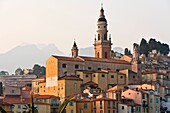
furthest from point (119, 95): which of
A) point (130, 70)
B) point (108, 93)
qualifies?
point (130, 70)

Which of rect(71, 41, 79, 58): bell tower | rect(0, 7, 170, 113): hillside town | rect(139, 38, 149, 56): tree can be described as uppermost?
rect(139, 38, 149, 56): tree

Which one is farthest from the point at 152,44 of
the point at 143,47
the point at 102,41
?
the point at 102,41

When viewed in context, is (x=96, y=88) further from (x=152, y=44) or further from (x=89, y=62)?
(x=152, y=44)

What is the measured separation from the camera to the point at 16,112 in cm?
5262

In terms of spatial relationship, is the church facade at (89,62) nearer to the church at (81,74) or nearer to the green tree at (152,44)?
the church at (81,74)

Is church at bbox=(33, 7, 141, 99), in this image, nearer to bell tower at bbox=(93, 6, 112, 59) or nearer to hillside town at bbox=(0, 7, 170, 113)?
hillside town at bbox=(0, 7, 170, 113)

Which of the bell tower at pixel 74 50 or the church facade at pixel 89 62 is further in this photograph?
the bell tower at pixel 74 50

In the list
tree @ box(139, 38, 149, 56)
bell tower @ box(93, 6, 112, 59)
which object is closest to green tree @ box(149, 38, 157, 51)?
tree @ box(139, 38, 149, 56)

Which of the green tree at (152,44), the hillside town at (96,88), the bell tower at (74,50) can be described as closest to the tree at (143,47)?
the green tree at (152,44)

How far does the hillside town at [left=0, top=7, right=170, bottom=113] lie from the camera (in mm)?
55844

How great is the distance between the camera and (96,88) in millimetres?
66688

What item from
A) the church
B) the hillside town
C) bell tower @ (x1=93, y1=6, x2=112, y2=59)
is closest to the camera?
the hillside town

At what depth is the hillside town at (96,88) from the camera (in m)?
55.8

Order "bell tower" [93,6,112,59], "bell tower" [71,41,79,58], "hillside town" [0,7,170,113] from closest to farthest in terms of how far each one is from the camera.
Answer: "hillside town" [0,7,170,113] < "bell tower" [71,41,79,58] < "bell tower" [93,6,112,59]
